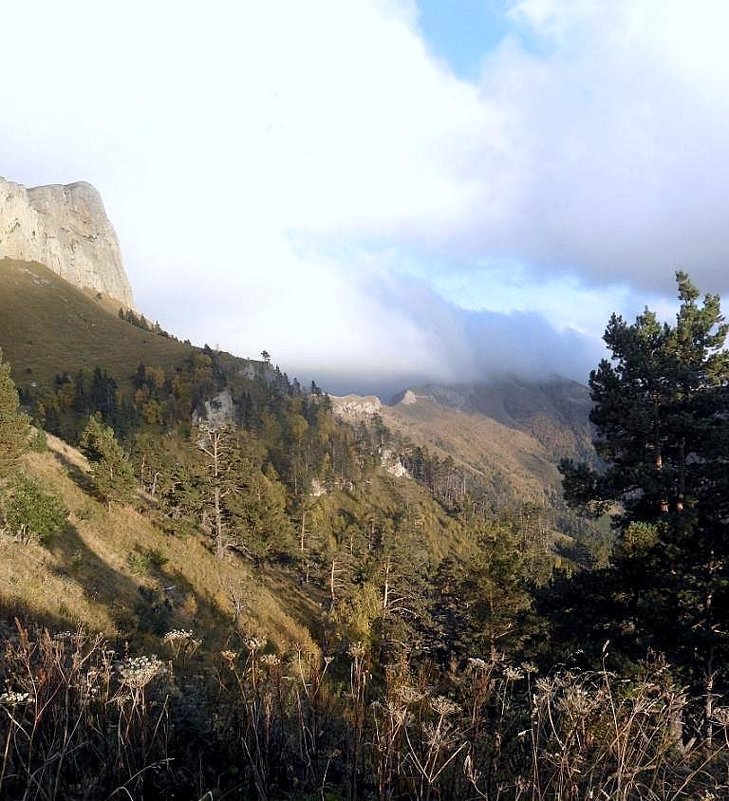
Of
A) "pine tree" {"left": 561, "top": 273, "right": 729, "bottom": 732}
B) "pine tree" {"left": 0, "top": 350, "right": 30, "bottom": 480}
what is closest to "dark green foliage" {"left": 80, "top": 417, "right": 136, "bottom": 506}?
"pine tree" {"left": 0, "top": 350, "right": 30, "bottom": 480}

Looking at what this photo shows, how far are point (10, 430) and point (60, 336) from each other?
119 m

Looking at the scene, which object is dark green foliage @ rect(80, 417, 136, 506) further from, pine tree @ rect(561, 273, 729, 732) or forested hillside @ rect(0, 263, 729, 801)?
pine tree @ rect(561, 273, 729, 732)

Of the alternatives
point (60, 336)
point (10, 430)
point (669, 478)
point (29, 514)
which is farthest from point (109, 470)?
point (60, 336)

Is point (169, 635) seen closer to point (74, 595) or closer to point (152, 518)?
point (74, 595)

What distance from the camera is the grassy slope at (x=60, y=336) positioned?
342 feet

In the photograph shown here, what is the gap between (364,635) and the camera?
2658 cm

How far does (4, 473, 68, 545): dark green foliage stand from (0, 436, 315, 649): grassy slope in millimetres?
487

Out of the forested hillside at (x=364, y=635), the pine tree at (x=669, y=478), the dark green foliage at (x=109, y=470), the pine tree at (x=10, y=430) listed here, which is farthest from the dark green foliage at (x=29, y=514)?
the pine tree at (x=669, y=478)

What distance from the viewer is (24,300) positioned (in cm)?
13075

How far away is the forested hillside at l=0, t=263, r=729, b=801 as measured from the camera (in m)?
2.84

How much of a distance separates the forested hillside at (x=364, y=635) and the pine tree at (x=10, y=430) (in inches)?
3.7

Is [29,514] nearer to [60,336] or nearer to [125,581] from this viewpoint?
[125,581]

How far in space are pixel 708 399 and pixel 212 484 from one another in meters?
28.2

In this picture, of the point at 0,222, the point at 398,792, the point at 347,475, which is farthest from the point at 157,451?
the point at 0,222
